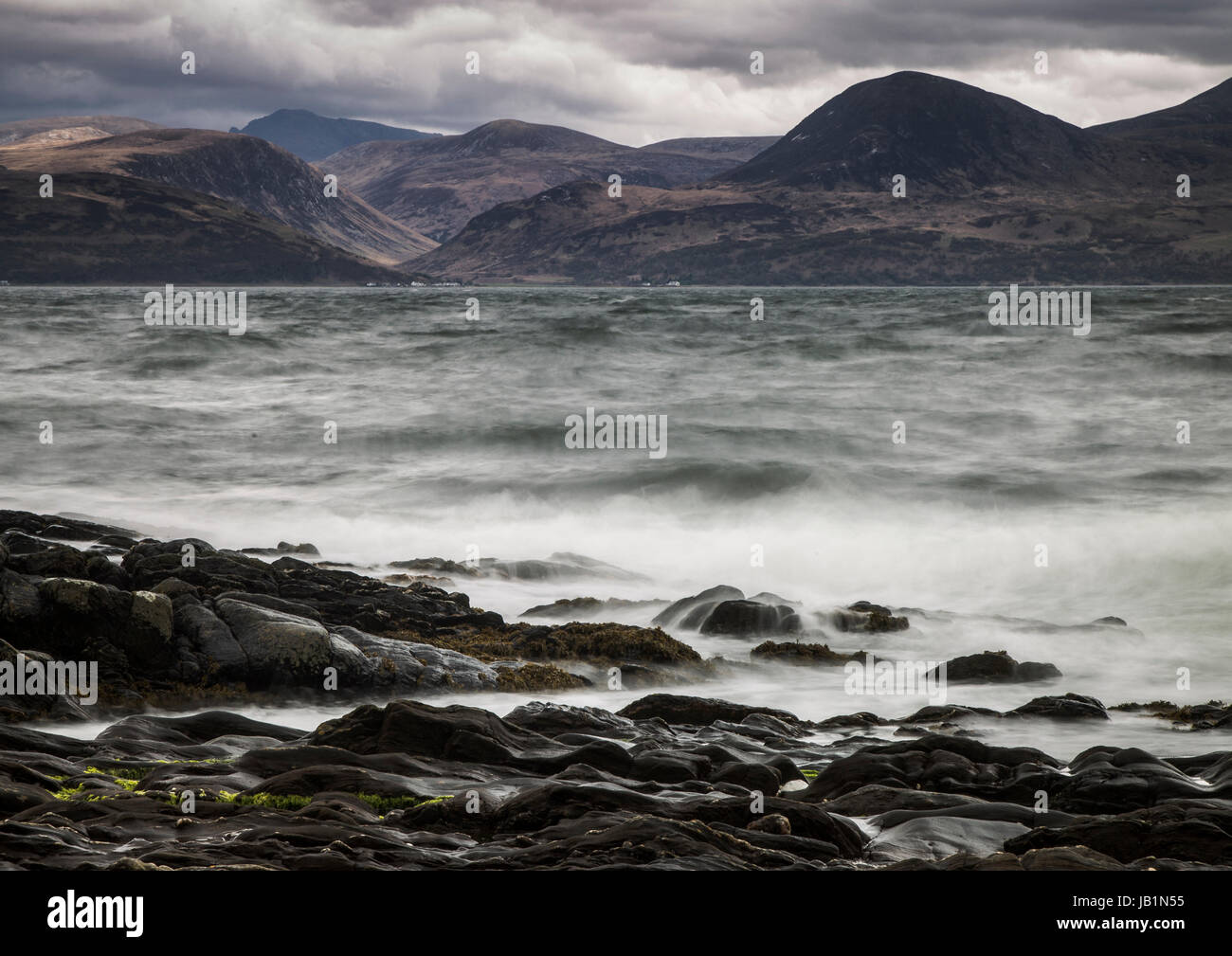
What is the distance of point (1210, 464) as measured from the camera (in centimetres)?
2673

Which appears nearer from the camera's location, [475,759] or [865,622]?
[475,759]

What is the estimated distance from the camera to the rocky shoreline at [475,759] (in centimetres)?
616

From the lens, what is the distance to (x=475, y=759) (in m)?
8.39

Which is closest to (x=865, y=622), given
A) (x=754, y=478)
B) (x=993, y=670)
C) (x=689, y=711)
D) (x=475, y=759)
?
(x=993, y=670)

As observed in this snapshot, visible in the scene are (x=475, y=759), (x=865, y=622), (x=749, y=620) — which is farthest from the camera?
(x=865, y=622)

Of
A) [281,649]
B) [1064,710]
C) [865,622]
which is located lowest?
[1064,710]

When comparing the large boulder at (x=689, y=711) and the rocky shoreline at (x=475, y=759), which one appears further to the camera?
the large boulder at (x=689, y=711)

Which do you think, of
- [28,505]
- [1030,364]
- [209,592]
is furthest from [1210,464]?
[28,505]

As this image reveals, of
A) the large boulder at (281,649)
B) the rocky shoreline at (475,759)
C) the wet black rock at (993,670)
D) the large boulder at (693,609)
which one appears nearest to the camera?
the rocky shoreline at (475,759)

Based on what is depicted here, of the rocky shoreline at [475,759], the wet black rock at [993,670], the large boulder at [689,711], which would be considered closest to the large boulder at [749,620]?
the rocky shoreline at [475,759]

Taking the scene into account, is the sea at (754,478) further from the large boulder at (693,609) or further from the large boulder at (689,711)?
the large boulder at (689,711)

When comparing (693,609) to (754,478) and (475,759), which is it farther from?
(754,478)
